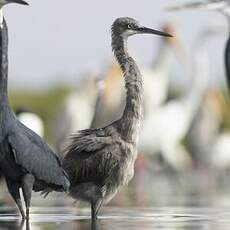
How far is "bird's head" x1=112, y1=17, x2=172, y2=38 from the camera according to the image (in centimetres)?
1459

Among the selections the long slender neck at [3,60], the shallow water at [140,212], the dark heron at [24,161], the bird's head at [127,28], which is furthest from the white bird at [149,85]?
the dark heron at [24,161]

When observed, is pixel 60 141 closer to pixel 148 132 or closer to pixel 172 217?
pixel 148 132

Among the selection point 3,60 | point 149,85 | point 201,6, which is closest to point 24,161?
point 3,60

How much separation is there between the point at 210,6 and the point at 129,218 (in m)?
9.03

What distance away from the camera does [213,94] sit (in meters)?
31.8

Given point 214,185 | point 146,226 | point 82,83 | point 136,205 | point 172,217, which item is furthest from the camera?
point 82,83

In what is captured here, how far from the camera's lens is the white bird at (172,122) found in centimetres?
2697

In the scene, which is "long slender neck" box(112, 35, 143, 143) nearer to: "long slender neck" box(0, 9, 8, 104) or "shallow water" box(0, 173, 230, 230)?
"shallow water" box(0, 173, 230, 230)

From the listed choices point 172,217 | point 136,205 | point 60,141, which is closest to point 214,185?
point 60,141

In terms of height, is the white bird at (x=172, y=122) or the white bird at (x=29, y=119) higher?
the white bird at (x=29, y=119)

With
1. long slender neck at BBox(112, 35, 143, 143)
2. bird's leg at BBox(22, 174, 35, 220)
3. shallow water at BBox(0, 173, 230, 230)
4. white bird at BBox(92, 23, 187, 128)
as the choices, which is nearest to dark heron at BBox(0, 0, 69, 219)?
bird's leg at BBox(22, 174, 35, 220)

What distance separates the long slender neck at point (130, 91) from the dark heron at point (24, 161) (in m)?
0.73

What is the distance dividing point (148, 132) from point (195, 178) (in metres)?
1.85

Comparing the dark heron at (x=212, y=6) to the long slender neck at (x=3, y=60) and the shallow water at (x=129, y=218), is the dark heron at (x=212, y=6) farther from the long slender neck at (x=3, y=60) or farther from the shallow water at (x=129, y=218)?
the long slender neck at (x=3, y=60)
